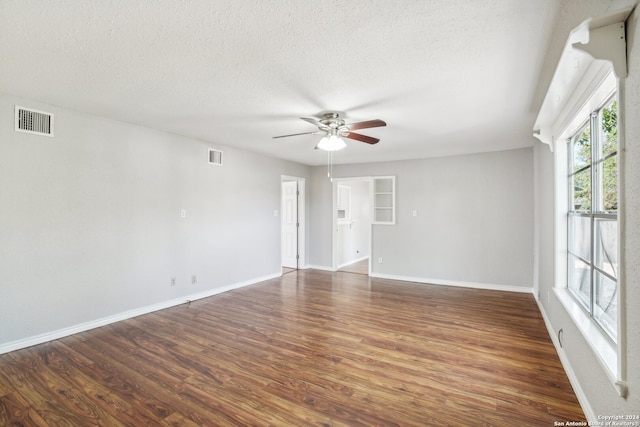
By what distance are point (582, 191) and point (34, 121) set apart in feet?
16.8

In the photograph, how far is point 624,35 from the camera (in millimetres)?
1205

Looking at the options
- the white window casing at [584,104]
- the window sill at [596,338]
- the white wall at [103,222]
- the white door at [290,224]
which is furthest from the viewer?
the white door at [290,224]

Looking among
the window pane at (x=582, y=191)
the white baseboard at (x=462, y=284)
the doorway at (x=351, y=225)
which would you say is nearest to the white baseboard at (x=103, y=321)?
the doorway at (x=351, y=225)

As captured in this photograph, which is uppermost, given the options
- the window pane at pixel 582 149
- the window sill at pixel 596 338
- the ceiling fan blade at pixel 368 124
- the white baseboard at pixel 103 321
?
the ceiling fan blade at pixel 368 124

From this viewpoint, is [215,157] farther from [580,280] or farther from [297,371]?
[580,280]

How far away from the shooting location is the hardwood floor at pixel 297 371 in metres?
2.00

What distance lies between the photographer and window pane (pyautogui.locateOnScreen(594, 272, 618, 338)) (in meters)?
1.80

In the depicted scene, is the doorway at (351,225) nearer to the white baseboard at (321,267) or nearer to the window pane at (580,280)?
the white baseboard at (321,267)

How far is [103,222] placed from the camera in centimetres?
353

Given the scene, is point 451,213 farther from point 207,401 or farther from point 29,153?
point 29,153

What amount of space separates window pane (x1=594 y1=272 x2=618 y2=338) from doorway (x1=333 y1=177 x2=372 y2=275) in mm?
4564

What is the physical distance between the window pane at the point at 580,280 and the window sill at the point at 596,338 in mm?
79

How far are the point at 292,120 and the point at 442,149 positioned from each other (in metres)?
2.87

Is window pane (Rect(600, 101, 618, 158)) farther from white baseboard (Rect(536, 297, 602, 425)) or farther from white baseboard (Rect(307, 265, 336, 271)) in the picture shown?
white baseboard (Rect(307, 265, 336, 271))
